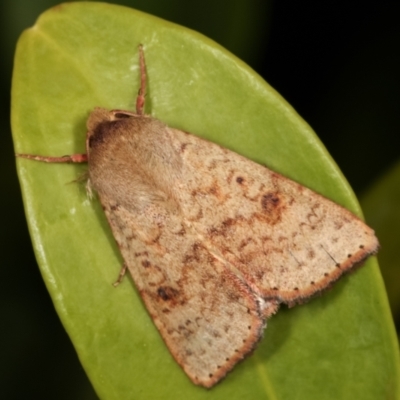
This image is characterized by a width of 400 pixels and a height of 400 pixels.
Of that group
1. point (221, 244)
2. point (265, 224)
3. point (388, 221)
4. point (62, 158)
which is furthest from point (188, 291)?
point (388, 221)

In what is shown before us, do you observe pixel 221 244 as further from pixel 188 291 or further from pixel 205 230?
pixel 188 291

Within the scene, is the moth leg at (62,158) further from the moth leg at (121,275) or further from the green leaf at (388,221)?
the green leaf at (388,221)

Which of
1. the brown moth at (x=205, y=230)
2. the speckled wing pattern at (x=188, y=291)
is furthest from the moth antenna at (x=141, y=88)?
the speckled wing pattern at (x=188, y=291)

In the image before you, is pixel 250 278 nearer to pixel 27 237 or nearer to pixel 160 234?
pixel 160 234

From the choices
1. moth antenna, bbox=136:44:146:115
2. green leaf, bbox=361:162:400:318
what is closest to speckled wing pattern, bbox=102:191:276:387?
moth antenna, bbox=136:44:146:115

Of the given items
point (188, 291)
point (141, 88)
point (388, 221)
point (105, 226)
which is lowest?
point (188, 291)

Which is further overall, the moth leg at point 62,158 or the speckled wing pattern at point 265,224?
the speckled wing pattern at point 265,224

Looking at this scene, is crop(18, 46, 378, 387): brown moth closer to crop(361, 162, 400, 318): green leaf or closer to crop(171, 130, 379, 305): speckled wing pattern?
crop(171, 130, 379, 305): speckled wing pattern
